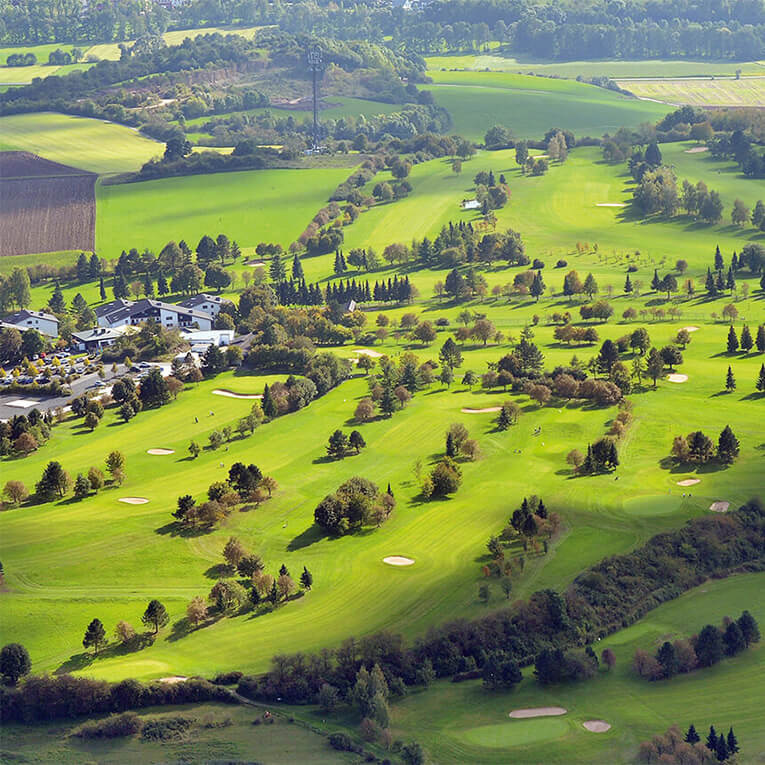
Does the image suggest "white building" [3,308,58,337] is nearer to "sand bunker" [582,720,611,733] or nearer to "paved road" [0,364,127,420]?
"paved road" [0,364,127,420]

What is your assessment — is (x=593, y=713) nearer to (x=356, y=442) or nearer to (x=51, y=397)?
(x=356, y=442)

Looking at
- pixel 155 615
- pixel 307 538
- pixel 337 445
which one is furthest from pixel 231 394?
pixel 155 615

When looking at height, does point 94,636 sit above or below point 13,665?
above

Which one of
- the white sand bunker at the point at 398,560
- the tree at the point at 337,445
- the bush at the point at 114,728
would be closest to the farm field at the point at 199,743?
the bush at the point at 114,728

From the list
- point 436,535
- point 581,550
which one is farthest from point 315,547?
point 581,550

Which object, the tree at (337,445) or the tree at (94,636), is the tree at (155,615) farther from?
the tree at (337,445)

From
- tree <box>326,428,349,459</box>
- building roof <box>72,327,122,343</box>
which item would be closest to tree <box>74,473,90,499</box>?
tree <box>326,428,349,459</box>
